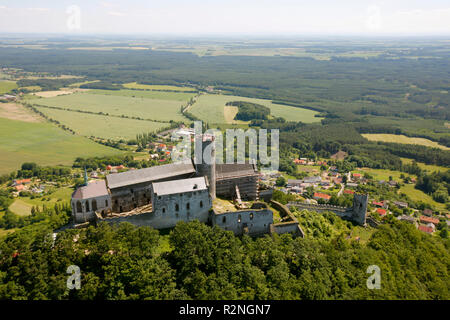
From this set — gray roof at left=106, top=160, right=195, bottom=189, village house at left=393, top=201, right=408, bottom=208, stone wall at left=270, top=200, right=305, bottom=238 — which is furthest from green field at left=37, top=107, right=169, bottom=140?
stone wall at left=270, top=200, right=305, bottom=238

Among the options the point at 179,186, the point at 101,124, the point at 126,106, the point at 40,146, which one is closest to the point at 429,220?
the point at 179,186

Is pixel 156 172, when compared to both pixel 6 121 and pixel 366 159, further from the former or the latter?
pixel 6 121

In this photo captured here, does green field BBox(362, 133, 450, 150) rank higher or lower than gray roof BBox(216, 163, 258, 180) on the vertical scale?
lower

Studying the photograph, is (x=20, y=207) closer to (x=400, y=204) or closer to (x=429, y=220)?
(x=400, y=204)

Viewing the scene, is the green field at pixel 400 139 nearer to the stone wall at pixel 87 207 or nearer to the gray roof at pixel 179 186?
the gray roof at pixel 179 186

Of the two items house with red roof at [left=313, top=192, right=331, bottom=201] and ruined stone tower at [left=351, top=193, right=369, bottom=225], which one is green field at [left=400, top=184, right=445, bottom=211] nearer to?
house with red roof at [left=313, top=192, right=331, bottom=201]

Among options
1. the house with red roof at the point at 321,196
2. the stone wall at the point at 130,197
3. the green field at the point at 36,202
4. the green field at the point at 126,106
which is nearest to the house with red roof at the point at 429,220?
the house with red roof at the point at 321,196

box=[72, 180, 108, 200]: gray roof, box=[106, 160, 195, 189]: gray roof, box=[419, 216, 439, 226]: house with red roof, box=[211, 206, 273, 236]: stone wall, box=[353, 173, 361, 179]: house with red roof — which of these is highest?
box=[106, 160, 195, 189]: gray roof
